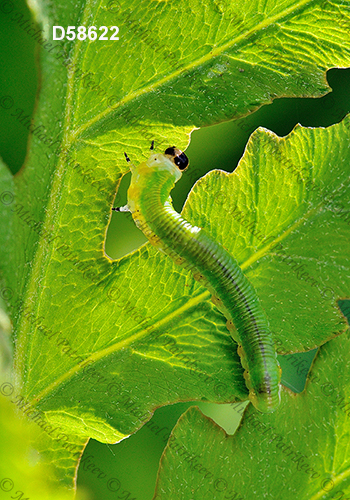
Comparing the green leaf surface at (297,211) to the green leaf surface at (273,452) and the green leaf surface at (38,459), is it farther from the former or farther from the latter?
the green leaf surface at (38,459)

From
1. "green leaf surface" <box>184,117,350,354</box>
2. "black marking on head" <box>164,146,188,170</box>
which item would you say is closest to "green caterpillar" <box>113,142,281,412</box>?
"black marking on head" <box>164,146,188,170</box>

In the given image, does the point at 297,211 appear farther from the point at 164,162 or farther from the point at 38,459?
the point at 38,459

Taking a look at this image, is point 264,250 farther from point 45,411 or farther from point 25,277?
point 45,411

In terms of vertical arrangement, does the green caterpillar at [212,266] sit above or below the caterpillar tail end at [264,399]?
above

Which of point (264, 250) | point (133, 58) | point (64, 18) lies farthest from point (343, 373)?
point (64, 18)

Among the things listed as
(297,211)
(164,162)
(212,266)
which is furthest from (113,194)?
(297,211)

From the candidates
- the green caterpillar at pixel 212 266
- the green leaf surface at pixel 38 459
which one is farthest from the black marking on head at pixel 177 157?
the green leaf surface at pixel 38 459
